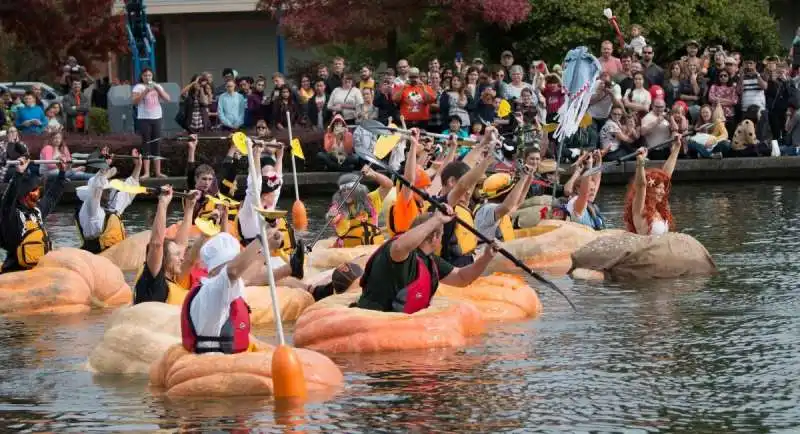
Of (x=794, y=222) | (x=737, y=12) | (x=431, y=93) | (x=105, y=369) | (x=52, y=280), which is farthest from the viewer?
(x=737, y=12)

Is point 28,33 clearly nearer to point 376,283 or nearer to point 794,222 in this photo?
point 794,222

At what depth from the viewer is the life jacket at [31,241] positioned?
50.5ft

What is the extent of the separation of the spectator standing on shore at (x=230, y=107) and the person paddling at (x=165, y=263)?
1381 centimetres

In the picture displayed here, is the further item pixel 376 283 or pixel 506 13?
pixel 506 13

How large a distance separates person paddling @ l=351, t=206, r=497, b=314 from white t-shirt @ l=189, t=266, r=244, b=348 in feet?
5.58

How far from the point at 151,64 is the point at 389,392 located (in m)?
22.5

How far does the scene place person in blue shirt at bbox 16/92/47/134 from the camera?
2717 centimetres

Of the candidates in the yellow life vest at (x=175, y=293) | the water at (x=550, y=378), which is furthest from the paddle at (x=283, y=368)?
the yellow life vest at (x=175, y=293)

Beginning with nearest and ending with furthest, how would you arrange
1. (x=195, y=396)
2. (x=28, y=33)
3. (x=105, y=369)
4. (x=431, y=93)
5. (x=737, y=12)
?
(x=195, y=396) → (x=105, y=369) → (x=431, y=93) → (x=737, y=12) → (x=28, y=33)

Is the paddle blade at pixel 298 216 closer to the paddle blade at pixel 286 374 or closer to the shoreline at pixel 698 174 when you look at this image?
the paddle blade at pixel 286 374

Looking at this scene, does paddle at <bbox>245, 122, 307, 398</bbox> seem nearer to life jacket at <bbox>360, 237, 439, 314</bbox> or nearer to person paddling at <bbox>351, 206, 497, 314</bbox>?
person paddling at <bbox>351, 206, 497, 314</bbox>

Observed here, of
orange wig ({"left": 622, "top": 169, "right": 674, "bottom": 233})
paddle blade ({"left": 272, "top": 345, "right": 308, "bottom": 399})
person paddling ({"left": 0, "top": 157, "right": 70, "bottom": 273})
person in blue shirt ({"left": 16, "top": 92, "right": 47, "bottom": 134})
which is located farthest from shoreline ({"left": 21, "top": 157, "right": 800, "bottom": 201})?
paddle blade ({"left": 272, "top": 345, "right": 308, "bottom": 399})

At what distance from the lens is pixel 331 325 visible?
12.5 m

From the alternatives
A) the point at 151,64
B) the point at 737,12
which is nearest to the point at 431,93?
the point at 151,64
